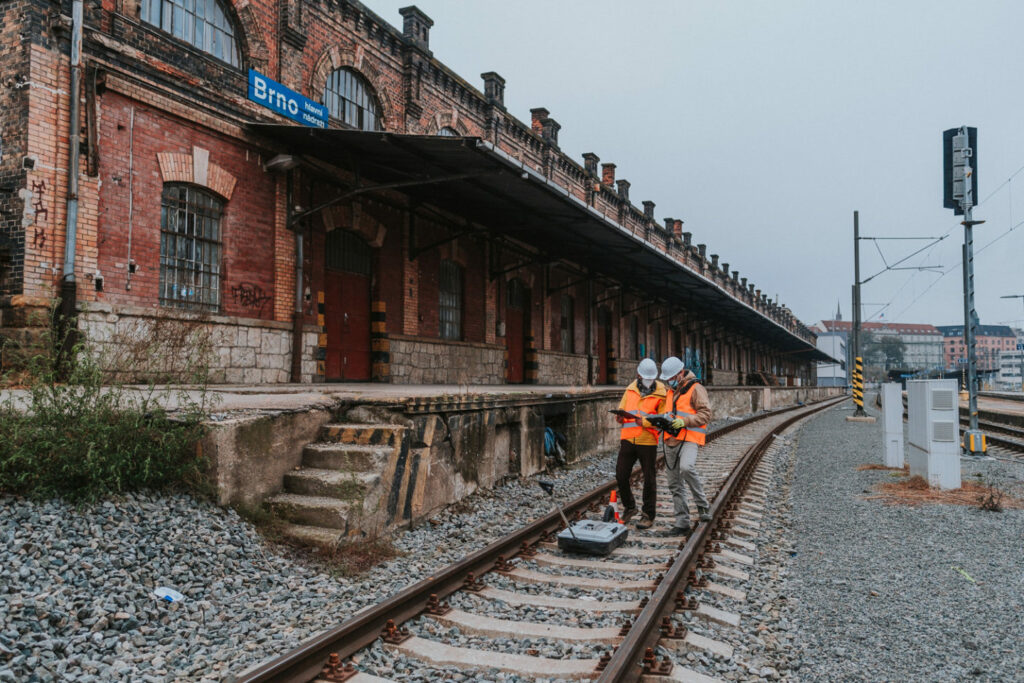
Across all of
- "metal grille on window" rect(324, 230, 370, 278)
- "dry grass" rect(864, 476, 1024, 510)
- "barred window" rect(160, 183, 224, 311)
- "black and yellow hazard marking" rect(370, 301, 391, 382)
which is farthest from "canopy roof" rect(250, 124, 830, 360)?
"dry grass" rect(864, 476, 1024, 510)

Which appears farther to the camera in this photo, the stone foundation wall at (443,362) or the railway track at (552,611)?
the stone foundation wall at (443,362)

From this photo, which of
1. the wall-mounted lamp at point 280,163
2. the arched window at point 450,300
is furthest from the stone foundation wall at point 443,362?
the wall-mounted lamp at point 280,163

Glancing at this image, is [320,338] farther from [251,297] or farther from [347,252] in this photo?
[347,252]

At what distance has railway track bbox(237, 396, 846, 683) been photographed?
366 centimetres

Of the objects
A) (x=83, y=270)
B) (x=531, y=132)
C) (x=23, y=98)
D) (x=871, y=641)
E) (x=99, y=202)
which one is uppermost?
(x=531, y=132)

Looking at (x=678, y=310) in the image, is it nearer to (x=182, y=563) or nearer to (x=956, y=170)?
(x=956, y=170)

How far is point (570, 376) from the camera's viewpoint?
80.7 ft

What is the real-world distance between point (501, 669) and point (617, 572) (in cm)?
205

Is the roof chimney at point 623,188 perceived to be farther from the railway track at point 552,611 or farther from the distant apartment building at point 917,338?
the distant apartment building at point 917,338

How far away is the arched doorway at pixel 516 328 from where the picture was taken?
20.6 meters

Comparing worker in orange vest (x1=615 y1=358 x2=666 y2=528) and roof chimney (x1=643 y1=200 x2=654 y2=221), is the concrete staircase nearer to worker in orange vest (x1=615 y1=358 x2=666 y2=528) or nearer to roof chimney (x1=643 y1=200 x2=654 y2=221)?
worker in orange vest (x1=615 y1=358 x2=666 y2=528)

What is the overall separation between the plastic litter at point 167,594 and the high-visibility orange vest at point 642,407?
451 centimetres

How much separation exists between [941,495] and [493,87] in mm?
15311

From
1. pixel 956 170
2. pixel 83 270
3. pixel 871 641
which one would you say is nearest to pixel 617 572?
A: pixel 871 641
